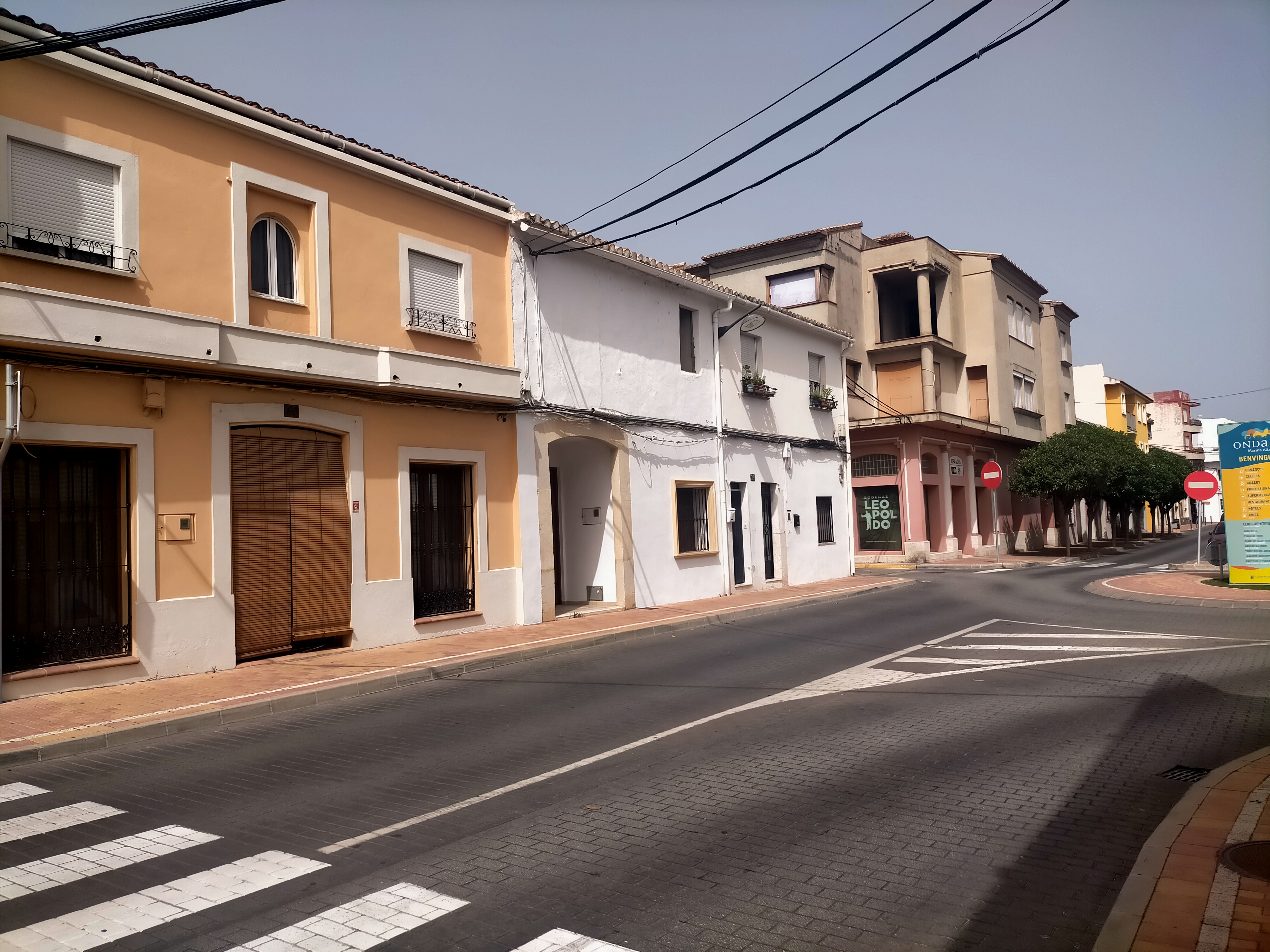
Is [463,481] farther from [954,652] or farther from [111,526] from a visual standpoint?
[954,652]

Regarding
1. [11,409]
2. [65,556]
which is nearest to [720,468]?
[65,556]

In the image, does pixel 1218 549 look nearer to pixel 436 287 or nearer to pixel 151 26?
pixel 436 287

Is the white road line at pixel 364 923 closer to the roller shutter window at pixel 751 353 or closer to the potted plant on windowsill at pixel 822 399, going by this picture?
the roller shutter window at pixel 751 353

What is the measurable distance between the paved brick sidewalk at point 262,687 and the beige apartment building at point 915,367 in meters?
20.0

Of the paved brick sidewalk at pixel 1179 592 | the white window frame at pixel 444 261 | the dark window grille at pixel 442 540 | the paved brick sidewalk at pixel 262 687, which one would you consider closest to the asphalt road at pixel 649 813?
the paved brick sidewalk at pixel 262 687

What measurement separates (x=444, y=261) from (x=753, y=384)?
30.8 feet

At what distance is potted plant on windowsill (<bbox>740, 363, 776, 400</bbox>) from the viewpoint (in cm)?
2172

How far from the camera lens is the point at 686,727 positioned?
810 centimetres

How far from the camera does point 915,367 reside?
35875 mm

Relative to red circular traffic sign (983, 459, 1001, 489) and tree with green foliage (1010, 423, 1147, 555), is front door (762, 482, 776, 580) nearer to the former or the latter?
red circular traffic sign (983, 459, 1001, 489)

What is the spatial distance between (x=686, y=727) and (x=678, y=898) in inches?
146

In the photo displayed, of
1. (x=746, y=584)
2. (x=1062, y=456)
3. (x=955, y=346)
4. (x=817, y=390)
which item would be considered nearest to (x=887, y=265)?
(x=955, y=346)

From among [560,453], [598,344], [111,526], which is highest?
[598,344]

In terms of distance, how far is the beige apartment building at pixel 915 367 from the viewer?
110 ft
